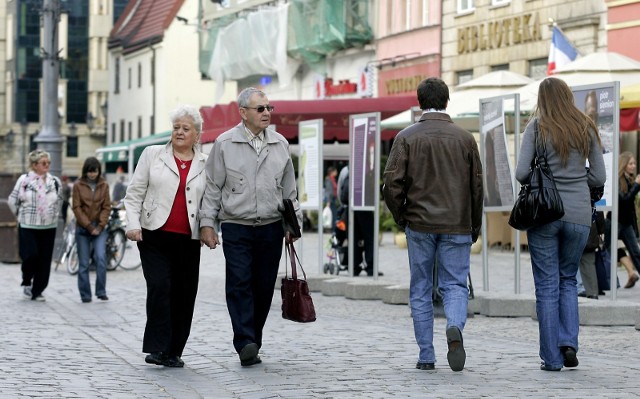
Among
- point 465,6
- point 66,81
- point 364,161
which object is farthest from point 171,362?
point 66,81

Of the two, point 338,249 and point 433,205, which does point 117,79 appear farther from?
point 433,205

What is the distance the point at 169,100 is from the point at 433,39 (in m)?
30.6

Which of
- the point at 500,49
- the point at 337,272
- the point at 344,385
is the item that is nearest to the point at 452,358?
the point at 344,385

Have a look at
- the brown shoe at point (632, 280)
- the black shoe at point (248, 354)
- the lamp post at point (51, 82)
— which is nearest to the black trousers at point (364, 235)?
the brown shoe at point (632, 280)

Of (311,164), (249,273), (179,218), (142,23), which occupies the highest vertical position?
(142,23)

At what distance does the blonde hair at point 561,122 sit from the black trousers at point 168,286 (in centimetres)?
239

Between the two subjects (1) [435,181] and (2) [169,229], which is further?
(2) [169,229]

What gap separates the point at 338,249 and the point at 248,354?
41.4ft

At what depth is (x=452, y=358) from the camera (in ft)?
32.1

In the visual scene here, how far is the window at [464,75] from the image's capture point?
3835cm

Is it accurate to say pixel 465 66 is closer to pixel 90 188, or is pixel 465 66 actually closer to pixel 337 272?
pixel 337 272

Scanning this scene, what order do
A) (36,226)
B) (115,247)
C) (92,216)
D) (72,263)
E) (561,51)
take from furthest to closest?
(561,51)
(115,247)
(72,263)
(92,216)
(36,226)

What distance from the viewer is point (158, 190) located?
1084cm

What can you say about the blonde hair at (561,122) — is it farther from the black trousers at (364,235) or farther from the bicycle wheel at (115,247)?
the bicycle wheel at (115,247)
